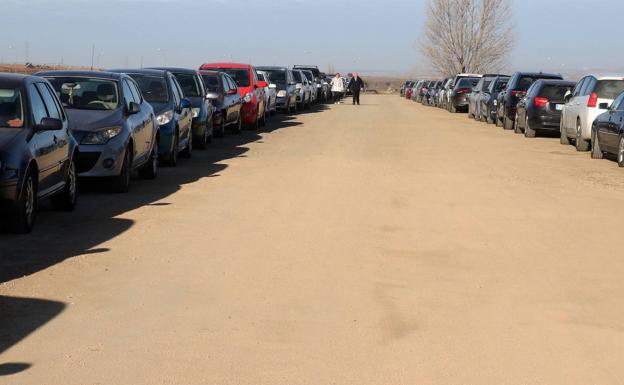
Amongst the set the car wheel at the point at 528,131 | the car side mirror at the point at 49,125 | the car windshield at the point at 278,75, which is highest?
the car side mirror at the point at 49,125

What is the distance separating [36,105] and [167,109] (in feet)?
20.9

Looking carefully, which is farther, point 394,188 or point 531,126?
point 531,126

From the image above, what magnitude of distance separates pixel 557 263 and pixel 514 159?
11072 millimetres

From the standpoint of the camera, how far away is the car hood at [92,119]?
13703 millimetres

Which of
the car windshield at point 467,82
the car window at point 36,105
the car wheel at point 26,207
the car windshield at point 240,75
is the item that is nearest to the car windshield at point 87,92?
the car window at point 36,105

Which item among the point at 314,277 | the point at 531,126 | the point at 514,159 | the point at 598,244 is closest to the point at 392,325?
the point at 314,277

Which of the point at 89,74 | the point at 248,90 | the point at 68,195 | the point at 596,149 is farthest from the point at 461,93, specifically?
the point at 68,195

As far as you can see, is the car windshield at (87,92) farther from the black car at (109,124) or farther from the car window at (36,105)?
the car window at (36,105)

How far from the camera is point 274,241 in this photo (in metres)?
10.2

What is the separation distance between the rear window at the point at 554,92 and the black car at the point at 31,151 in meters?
16.8

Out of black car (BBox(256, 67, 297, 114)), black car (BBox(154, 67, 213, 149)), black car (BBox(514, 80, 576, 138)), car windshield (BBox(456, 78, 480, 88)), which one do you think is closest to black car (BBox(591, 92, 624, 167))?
black car (BBox(514, 80, 576, 138))

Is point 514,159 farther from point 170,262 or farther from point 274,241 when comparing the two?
point 170,262

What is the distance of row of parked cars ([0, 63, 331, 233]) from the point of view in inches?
409

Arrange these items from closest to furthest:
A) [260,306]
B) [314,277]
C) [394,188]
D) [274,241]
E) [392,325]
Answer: [392,325], [260,306], [314,277], [274,241], [394,188]
